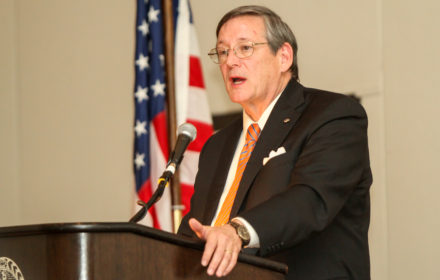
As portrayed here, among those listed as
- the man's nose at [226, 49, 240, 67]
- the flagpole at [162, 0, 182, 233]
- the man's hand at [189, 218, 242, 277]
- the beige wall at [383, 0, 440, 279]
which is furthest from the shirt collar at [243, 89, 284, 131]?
the flagpole at [162, 0, 182, 233]

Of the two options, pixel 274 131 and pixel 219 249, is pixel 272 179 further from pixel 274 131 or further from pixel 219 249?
pixel 219 249

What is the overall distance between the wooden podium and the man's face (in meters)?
1.47

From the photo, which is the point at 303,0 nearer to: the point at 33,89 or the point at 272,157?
the point at 272,157

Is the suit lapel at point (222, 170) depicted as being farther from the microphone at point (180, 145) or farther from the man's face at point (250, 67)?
the microphone at point (180, 145)

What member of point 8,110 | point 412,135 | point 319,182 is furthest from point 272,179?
point 8,110

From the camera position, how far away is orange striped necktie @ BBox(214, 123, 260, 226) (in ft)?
10.2

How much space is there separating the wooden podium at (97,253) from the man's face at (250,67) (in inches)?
58.0

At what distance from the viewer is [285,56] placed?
363cm

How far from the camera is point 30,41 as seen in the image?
27.4ft

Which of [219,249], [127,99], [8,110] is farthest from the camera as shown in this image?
[8,110]

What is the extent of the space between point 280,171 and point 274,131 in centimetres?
31

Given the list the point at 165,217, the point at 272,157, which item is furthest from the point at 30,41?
the point at 272,157

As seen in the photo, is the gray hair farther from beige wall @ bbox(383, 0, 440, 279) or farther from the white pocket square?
beige wall @ bbox(383, 0, 440, 279)

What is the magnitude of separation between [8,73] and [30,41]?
495 mm
